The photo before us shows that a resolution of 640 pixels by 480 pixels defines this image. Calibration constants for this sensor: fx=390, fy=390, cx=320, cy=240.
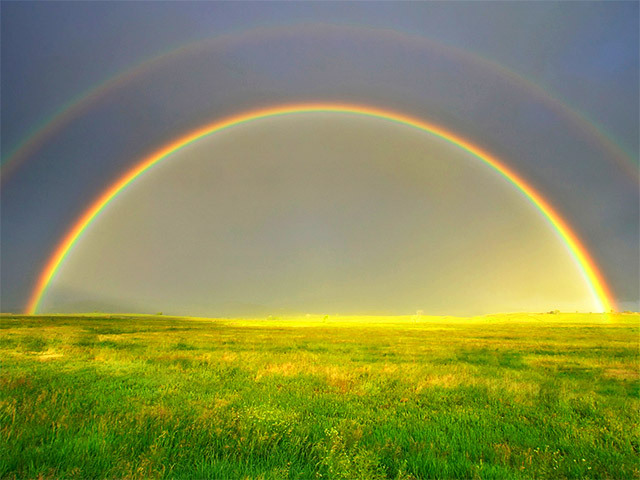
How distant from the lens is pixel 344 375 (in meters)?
14.1

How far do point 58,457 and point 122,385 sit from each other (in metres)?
6.31

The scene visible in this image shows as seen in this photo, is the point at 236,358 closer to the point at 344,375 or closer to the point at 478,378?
the point at 344,375

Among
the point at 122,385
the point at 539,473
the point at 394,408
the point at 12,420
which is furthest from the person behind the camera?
the point at 122,385

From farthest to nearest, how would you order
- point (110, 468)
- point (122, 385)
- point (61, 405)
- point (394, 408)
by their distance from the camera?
point (122, 385), point (394, 408), point (61, 405), point (110, 468)

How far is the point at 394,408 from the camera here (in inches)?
380

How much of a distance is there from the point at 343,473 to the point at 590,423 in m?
6.93

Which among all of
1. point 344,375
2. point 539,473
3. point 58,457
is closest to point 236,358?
point 344,375

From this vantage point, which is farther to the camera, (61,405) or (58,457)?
(61,405)

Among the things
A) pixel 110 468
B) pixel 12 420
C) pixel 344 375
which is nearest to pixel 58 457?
pixel 110 468

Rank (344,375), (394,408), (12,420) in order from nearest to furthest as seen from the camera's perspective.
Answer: (12,420), (394,408), (344,375)

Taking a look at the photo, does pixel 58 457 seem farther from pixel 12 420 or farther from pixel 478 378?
pixel 478 378

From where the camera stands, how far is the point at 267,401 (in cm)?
1007

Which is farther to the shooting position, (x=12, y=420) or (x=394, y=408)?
(x=394, y=408)

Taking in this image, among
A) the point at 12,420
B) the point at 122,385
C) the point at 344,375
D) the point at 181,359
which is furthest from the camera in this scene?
the point at 181,359
